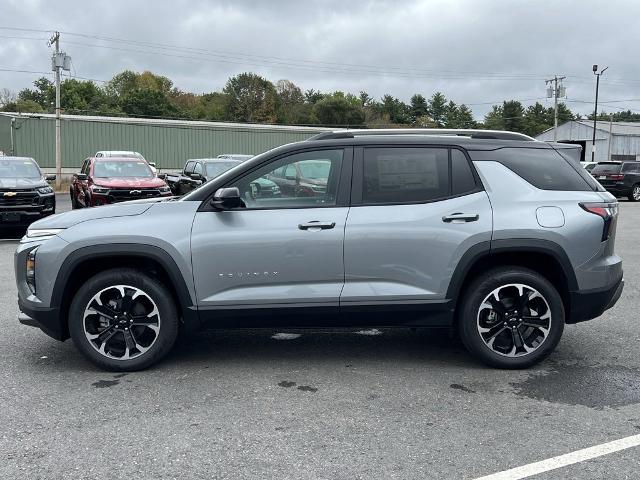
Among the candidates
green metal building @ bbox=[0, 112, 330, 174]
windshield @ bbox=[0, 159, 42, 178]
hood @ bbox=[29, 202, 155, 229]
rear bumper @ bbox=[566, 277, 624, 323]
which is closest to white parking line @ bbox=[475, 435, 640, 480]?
rear bumper @ bbox=[566, 277, 624, 323]

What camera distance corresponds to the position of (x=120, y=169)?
54.3 feet

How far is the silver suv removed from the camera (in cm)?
470

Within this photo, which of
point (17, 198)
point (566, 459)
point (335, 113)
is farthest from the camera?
point (335, 113)

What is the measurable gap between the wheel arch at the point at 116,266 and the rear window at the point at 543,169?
2659 mm

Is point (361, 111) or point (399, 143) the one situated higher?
point (361, 111)

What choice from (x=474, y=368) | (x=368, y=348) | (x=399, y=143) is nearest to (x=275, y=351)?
(x=368, y=348)

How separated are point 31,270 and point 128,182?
1118 centimetres

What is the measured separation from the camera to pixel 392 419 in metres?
3.99

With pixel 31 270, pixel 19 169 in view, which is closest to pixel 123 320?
pixel 31 270

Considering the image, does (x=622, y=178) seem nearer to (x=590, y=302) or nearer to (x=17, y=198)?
(x=17, y=198)

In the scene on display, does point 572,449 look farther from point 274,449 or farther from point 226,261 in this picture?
point 226,261

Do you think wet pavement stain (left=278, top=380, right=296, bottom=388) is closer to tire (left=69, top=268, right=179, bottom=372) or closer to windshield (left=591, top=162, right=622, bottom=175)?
tire (left=69, top=268, right=179, bottom=372)

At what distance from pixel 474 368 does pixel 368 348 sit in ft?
3.17

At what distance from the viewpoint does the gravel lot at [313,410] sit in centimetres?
341
